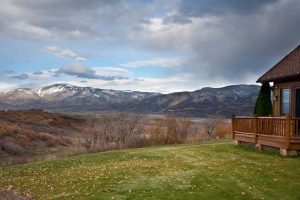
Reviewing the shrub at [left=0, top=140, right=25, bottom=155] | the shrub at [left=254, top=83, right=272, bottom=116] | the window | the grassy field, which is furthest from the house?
the shrub at [left=0, top=140, right=25, bottom=155]

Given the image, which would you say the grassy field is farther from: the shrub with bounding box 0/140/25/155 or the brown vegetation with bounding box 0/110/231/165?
the shrub with bounding box 0/140/25/155

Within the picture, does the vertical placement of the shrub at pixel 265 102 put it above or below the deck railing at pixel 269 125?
above

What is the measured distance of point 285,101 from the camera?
77.5 feet

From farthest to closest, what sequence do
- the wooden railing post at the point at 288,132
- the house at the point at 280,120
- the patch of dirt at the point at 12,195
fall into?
1. the house at the point at 280,120
2. the wooden railing post at the point at 288,132
3. the patch of dirt at the point at 12,195

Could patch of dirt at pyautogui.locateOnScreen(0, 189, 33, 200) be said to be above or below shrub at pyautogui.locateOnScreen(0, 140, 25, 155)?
above

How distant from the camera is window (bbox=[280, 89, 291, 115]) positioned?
23.2 m

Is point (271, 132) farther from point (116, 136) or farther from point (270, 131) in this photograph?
point (116, 136)

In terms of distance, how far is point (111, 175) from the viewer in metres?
15.8

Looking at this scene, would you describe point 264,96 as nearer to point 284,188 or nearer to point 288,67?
point 288,67

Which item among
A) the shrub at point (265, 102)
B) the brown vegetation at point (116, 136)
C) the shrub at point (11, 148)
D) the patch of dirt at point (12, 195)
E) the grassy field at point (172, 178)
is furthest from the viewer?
the shrub at point (11, 148)

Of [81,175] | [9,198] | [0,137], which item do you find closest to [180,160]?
[81,175]

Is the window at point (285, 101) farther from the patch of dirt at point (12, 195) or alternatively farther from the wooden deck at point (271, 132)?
the patch of dirt at point (12, 195)

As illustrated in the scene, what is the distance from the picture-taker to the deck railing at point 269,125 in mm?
19703

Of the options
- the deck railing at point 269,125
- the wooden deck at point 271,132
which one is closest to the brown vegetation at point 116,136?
the deck railing at point 269,125
